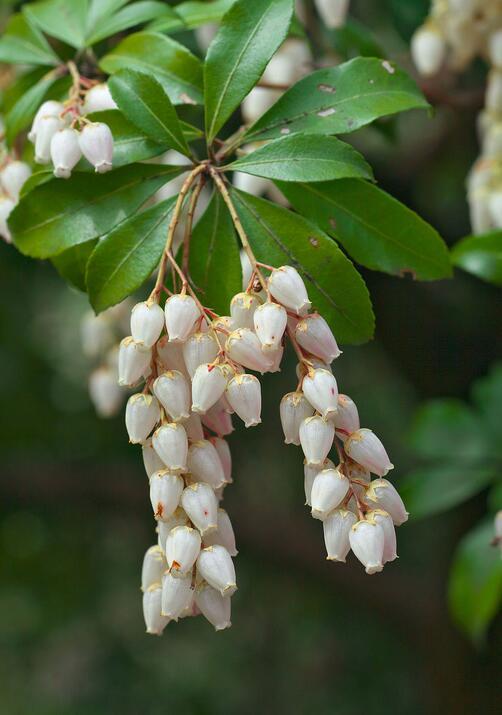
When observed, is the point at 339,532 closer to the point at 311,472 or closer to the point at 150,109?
the point at 311,472

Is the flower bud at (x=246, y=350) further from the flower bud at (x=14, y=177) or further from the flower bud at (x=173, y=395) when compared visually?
the flower bud at (x=14, y=177)

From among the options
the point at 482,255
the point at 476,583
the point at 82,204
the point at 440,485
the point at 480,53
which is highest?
the point at 480,53

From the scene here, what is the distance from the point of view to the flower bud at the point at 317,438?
910mm

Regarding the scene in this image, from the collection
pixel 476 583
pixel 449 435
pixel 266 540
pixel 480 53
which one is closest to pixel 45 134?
pixel 480 53

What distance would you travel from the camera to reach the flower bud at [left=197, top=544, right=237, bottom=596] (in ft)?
3.03

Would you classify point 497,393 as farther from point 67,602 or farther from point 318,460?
point 67,602

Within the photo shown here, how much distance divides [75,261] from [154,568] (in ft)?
1.46

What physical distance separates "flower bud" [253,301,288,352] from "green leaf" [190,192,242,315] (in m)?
0.22

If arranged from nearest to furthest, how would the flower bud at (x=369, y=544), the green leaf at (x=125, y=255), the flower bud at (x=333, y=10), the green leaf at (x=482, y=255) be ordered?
the flower bud at (x=369, y=544)
the green leaf at (x=125, y=255)
the green leaf at (x=482, y=255)
the flower bud at (x=333, y=10)

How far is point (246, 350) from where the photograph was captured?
0.91m

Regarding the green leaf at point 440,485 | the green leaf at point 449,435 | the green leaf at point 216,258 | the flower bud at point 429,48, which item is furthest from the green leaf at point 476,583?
the green leaf at point 216,258

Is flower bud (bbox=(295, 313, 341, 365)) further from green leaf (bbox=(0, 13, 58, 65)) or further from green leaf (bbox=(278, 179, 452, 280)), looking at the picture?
green leaf (bbox=(0, 13, 58, 65))

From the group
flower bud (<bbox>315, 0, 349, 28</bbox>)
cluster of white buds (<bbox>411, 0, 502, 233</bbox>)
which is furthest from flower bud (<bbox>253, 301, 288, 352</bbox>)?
flower bud (<bbox>315, 0, 349, 28</bbox>)

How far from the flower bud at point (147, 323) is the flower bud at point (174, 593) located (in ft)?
0.77
